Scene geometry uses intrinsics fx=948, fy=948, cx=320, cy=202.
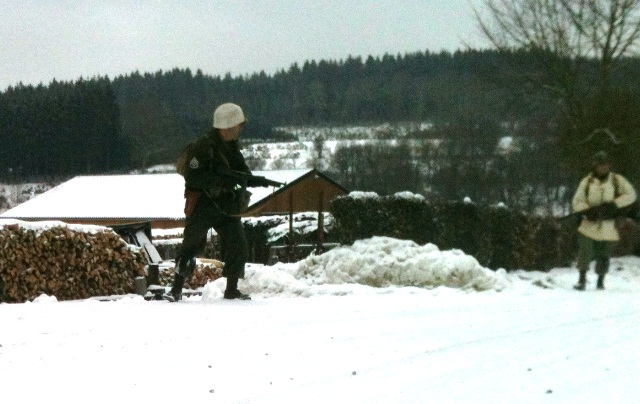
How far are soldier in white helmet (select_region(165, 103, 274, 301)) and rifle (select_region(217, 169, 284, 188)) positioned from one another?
0.03 feet

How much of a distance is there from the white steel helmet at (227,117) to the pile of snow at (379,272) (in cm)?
281

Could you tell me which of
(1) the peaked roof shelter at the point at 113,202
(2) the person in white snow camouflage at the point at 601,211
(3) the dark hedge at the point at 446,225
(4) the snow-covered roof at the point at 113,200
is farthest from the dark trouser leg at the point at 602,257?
(4) the snow-covered roof at the point at 113,200

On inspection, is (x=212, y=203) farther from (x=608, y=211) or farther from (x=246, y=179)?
(x=608, y=211)

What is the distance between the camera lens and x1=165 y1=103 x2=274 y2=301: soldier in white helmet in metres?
9.39

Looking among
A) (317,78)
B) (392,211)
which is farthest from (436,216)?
(317,78)

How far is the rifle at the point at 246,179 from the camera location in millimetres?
9516

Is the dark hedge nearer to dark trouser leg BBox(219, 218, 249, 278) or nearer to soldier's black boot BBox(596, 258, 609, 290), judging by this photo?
soldier's black boot BBox(596, 258, 609, 290)

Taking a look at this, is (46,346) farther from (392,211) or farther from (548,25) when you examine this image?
(548,25)

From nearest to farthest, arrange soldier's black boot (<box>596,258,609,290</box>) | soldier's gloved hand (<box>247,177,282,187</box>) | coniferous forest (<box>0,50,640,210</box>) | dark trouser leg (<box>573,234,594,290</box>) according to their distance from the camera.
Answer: soldier's gloved hand (<box>247,177,282,187</box>), dark trouser leg (<box>573,234,594,290</box>), soldier's black boot (<box>596,258,609,290</box>), coniferous forest (<box>0,50,640,210</box>)

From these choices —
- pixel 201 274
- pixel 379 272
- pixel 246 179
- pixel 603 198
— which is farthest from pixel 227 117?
pixel 201 274

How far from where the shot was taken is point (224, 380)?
16.4 feet

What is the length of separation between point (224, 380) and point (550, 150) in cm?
2374

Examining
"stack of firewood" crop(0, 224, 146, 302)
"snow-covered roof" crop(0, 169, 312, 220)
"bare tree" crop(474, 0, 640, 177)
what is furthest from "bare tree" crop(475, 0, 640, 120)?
"snow-covered roof" crop(0, 169, 312, 220)

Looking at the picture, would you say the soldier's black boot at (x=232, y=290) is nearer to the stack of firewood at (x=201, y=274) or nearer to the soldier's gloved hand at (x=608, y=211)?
the soldier's gloved hand at (x=608, y=211)
